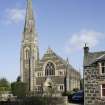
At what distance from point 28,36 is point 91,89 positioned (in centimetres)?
5703

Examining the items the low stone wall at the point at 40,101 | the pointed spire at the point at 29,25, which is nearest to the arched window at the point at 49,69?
the pointed spire at the point at 29,25

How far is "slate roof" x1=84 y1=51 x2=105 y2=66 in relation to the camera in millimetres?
51875

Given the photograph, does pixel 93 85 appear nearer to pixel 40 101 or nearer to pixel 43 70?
pixel 40 101

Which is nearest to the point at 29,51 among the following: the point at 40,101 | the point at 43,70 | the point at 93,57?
the point at 43,70

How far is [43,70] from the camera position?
3752 inches

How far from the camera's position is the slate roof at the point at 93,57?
51875 mm

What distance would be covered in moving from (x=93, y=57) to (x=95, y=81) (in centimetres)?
490

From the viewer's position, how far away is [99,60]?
50.7m

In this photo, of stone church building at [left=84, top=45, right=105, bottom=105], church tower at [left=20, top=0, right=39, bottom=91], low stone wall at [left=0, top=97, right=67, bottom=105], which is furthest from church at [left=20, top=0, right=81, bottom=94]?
low stone wall at [left=0, top=97, right=67, bottom=105]

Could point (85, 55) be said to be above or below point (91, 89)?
above

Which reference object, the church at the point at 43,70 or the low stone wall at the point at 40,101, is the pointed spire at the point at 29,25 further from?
the low stone wall at the point at 40,101

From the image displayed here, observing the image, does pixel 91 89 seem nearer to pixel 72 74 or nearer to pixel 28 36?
pixel 72 74

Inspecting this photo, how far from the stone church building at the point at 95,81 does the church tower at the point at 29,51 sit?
46.0 metres

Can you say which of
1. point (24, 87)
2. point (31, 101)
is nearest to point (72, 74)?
point (24, 87)
